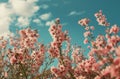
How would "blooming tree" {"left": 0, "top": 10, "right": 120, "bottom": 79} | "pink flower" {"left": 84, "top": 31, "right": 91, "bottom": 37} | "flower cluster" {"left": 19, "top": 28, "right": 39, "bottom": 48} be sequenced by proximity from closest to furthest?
1. "blooming tree" {"left": 0, "top": 10, "right": 120, "bottom": 79}
2. "flower cluster" {"left": 19, "top": 28, "right": 39, "bottom": 48}
3. "pink flower" {"left": 84, "top": 31, "right": 91, "bottom": 37}

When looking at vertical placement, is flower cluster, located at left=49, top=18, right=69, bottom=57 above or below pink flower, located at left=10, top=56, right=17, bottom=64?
above

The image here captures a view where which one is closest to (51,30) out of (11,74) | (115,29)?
(115,29)

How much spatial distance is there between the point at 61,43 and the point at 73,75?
109 cm

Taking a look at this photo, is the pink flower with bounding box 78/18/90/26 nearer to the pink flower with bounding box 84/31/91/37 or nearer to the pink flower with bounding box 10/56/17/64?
the pink flower with bounding box 84/31/91/37

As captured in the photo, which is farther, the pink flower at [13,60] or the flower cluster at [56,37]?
the flower cluster at [56,37]

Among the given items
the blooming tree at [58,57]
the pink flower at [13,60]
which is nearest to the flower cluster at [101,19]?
the blooming tree at [58,57]

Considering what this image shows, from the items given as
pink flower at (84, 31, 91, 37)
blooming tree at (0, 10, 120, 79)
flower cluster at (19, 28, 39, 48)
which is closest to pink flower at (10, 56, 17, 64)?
blooming tree at (0, 10, 120, 79)

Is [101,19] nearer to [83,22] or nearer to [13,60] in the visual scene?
[83,22]

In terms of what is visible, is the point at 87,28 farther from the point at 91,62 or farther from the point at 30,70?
the point at 91,62

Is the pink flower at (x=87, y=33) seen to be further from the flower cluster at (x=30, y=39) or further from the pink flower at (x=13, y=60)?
the pink flower at (x=13, y=60)

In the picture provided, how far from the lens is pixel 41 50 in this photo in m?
9.20

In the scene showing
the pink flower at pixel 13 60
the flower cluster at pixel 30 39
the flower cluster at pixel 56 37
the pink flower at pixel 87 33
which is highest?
the pink flower at pixel 87 33

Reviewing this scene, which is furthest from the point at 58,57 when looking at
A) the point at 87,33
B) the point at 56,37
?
the point at 87,33

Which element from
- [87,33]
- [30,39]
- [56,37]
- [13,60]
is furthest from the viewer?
[87,33]
